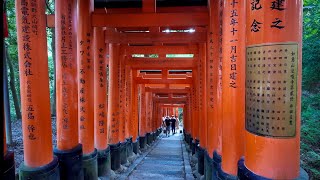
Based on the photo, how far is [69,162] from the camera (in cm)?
508

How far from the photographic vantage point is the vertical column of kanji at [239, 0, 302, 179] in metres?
2.17

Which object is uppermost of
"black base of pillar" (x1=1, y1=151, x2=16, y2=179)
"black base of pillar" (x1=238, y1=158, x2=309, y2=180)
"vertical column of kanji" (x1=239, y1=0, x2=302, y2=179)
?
"vertical column of kanji" (x1=239, y1=0, x2=302, y2=179)

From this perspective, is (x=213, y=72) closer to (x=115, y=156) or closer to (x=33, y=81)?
(x=33, y=81)

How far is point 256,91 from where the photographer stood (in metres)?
2.33

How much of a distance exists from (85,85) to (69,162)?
1.67m

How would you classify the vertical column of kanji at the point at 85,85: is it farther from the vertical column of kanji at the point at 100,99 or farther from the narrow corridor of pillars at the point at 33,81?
the narrow corridor of pillars at the point at 33,81

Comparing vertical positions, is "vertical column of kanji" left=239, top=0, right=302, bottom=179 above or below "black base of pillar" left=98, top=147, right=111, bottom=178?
above

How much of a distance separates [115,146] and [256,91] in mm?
6583

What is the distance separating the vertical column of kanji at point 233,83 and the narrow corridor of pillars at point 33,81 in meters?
2.78

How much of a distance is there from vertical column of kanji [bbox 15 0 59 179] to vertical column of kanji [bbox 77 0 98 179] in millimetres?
1572

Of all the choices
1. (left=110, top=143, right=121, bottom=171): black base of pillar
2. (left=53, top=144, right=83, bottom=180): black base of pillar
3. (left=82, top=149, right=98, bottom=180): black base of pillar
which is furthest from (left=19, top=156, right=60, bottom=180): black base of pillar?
(left=110, top=143, right=121, bottom=171): black base of pillar

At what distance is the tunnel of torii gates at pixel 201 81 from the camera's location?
2.21m

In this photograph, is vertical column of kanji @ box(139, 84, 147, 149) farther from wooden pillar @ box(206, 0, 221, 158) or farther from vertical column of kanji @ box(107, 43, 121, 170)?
wooden pillar @ box(206, 0, 221, 158)

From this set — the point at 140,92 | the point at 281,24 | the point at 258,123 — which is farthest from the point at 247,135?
the point at 140,92
